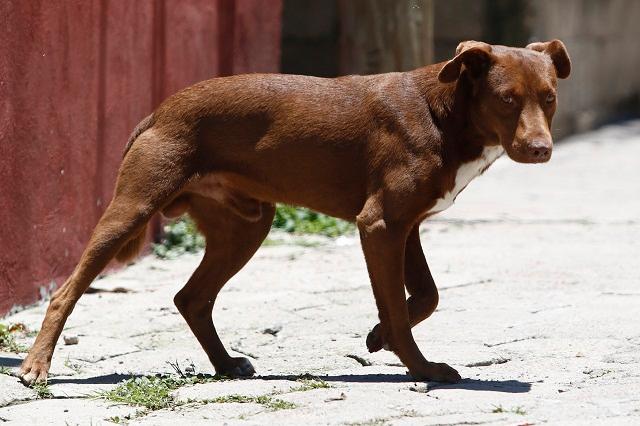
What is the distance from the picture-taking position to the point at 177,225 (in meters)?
9.13

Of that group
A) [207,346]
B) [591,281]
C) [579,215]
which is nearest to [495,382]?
[207,346]

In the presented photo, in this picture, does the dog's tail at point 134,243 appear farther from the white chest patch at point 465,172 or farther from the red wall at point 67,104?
the white chest patch at point 465,172

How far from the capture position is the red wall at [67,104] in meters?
6.86

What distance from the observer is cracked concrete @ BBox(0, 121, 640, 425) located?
16.3 ft

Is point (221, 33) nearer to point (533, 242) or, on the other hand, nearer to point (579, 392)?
point (533, 242)

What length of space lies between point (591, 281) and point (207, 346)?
2800mm

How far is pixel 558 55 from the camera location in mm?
5590

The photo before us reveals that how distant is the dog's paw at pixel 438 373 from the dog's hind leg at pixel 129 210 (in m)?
1.30

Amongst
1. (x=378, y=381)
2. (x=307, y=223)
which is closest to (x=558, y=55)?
(x=378, y=381)

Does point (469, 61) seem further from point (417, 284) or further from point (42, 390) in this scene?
point (42, 390)

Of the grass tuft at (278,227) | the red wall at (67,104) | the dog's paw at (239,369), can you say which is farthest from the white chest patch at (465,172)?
the grass tuft at (278,227)

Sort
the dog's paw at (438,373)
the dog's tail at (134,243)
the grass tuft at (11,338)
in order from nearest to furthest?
the dog's paw at (438,373), the dog's tail at (134,243), the grass tuft at (11,338)

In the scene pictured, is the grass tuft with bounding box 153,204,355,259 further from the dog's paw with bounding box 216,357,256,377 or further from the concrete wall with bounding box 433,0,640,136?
the concrete wall with bounding box 433,0,640,136

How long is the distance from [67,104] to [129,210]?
2115 mm
